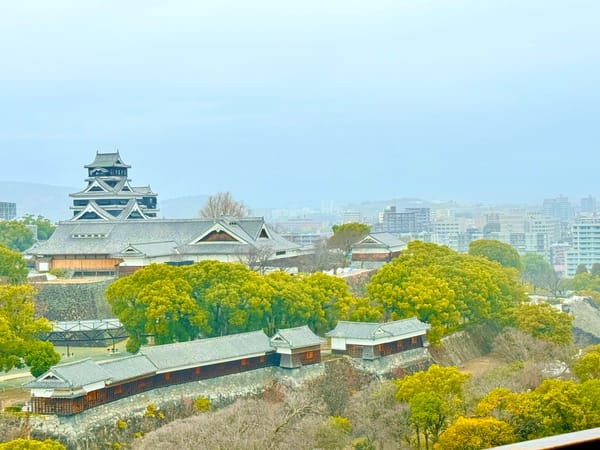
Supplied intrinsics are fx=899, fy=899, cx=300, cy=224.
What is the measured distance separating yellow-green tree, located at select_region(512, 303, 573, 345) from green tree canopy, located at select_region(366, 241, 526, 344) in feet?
4.59

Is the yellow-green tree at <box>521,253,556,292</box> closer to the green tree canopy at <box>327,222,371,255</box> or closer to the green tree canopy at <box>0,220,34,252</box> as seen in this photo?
the green tree canopy at <box>327,222,371,255</box>

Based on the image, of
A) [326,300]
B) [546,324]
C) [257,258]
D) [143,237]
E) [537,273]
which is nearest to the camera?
[326,300]

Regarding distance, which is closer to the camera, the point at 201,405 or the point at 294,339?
the point at 201,405

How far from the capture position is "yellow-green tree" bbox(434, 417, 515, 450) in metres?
13.1

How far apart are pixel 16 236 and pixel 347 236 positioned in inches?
536

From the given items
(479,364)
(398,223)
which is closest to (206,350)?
(479,364)

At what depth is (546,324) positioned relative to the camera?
74.2 ft

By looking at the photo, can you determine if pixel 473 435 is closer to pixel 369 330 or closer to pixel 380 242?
pixel 369 330

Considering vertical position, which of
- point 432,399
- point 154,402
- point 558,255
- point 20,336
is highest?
point 20,336

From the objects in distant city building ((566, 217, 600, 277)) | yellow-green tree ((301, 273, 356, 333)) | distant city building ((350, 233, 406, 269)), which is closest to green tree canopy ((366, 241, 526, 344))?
yellow-green tree ((301, 273, 356, 333))

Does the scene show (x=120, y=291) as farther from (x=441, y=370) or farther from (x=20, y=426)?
(x=441, y=370)

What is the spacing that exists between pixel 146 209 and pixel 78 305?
13.0 meters

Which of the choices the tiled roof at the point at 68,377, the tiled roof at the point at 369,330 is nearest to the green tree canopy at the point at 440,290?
the tiled roof at the point at 369,330

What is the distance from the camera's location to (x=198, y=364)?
17.3 metres
